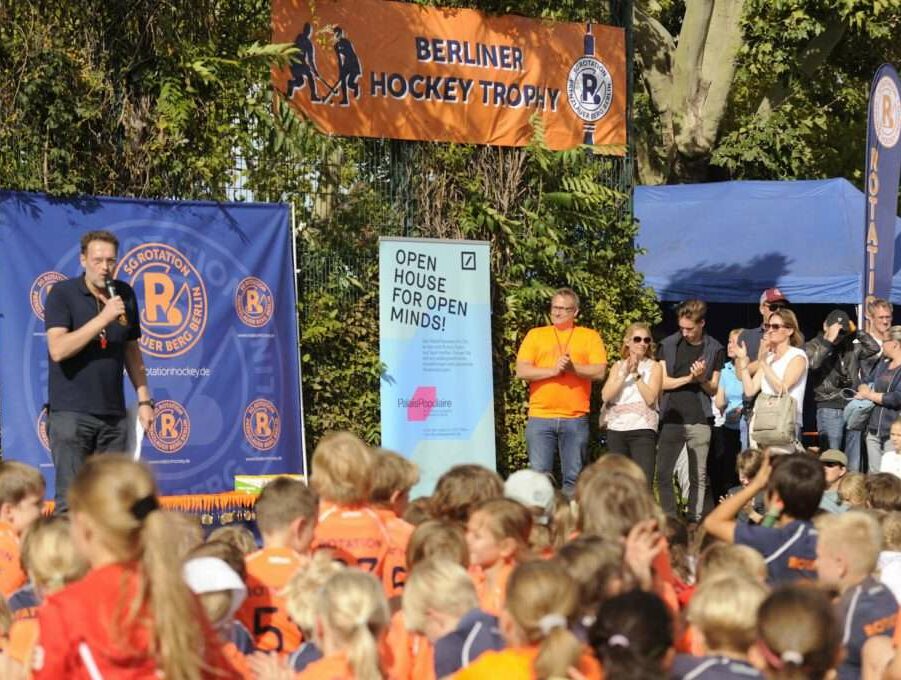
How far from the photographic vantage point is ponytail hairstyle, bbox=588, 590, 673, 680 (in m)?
3.60

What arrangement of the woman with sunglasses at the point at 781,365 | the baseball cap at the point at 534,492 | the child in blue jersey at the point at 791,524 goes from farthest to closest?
the woman with sunglasses at the point at 781,365 → the baseball cap at the point at 534,492 → the child in blue jersey at the point at 791,524

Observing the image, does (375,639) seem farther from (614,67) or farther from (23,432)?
(614,67)

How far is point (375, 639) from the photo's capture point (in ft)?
13.6

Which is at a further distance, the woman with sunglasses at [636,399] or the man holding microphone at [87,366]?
the woman with sunglasses at [636,399]

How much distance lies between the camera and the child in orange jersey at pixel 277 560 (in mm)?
5145

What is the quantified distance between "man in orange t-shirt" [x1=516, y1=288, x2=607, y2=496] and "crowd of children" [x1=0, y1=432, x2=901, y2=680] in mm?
3959

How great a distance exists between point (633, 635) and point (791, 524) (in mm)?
2097

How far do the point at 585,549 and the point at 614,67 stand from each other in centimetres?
875

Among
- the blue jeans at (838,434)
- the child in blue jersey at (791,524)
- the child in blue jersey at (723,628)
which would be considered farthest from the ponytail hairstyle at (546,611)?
the blue jeans at (838,434)

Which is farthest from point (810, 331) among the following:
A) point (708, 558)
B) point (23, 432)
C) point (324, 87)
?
point (708, 558)

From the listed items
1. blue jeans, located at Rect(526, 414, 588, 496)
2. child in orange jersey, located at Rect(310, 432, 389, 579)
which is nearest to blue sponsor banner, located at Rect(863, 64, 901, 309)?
blue jeans, located at Rect(526, 414, 588, 496)

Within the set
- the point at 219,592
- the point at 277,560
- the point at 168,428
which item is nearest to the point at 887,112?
the point at 168,428

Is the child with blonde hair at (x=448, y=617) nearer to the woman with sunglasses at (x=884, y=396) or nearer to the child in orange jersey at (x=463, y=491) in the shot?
the child in orange jersey at (x=463, y=491)

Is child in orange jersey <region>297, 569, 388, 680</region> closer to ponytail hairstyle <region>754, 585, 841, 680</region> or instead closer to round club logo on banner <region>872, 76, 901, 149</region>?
ponytail hairstyle <region>754, 585, 841, 680</region>
